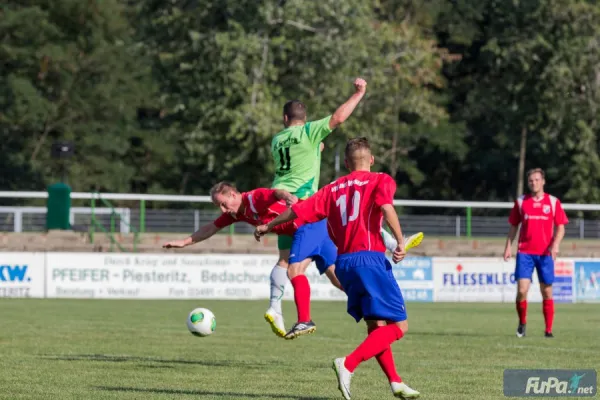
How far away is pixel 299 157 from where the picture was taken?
12.4m

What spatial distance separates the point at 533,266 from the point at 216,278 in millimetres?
11967

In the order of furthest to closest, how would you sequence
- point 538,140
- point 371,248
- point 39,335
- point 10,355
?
point 538,140 < point 39,335 < point 10,355 < point 371,248

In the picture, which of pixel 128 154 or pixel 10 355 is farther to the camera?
→ pixel 128 154

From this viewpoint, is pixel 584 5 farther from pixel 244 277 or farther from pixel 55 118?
pixel 244 277

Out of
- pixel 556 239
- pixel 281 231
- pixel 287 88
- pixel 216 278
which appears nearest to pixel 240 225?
pixel 216 278

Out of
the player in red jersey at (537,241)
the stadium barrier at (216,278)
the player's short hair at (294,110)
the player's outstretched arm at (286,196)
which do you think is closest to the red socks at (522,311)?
the player in red jersey at (537,241)

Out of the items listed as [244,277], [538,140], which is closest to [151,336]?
[244,277]

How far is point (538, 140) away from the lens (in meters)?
56.8

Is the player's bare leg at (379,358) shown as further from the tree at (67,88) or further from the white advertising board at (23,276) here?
the tree at (67,88)

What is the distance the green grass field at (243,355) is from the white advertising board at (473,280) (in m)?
6.51

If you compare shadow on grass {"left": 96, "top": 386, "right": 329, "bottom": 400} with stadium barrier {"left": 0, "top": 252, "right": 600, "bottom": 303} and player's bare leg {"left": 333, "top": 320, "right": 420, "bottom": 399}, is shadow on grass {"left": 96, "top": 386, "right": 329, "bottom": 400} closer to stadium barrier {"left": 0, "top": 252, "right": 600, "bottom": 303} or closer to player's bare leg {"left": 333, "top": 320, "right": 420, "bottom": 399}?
player's bare leg {"left": 333, "top": 320, "right": 420, "bottom": 399}

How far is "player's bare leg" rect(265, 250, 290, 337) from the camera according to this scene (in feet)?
38.9

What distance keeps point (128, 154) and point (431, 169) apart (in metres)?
16.2

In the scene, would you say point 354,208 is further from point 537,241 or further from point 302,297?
point 537,241
